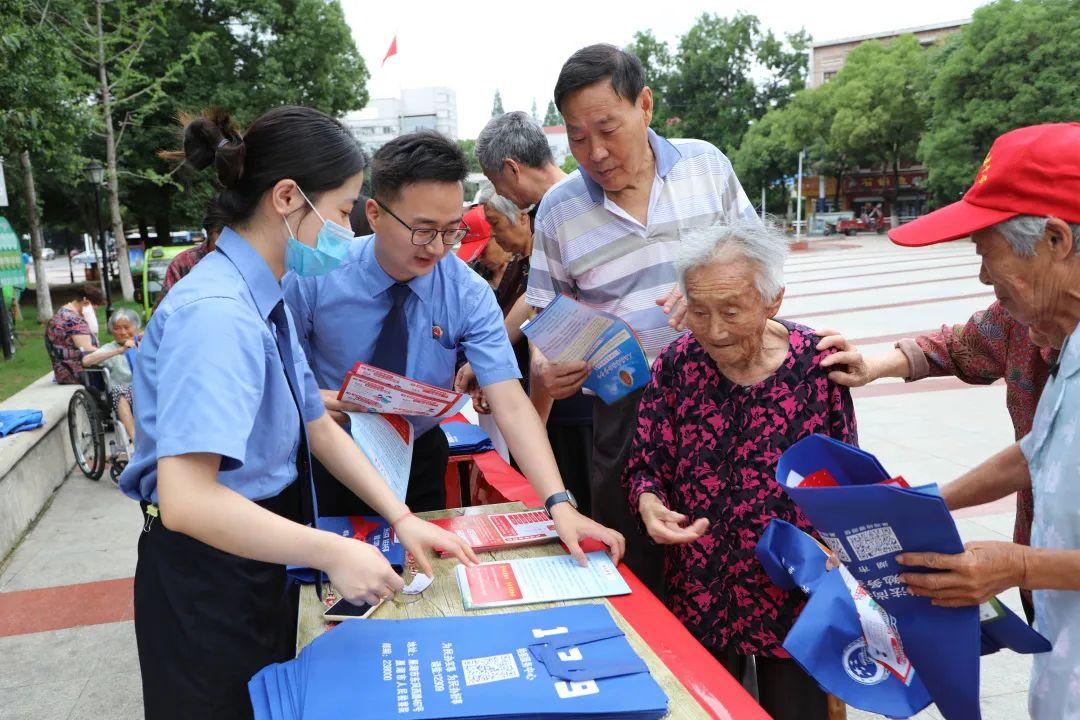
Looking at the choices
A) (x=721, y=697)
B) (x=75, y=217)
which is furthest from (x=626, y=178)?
(x=75, y=217)

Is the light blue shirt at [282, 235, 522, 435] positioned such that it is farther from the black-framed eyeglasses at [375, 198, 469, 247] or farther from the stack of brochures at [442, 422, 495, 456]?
the stack of brochures at [442, 422, 495, 456]

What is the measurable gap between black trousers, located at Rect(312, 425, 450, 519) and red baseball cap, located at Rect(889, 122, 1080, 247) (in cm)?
151

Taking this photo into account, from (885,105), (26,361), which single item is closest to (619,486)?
(26,361)

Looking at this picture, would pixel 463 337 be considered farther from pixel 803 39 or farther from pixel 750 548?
pixel 803 39

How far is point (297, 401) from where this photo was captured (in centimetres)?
149

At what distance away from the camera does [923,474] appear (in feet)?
16.3

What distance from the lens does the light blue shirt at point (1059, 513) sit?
4.32ft

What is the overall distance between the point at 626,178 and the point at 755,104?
47802mm

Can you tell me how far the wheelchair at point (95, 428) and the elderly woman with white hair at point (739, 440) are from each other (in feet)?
17.9

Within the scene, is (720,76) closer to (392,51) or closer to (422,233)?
(392,51)

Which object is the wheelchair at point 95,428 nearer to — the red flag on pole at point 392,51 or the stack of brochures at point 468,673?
the stack of brochures at point 468,673

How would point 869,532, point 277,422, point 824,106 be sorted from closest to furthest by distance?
point 869,532, point 277,422, point 824,106

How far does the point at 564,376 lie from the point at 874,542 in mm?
1131

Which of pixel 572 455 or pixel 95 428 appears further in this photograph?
A: pixel 95 428
